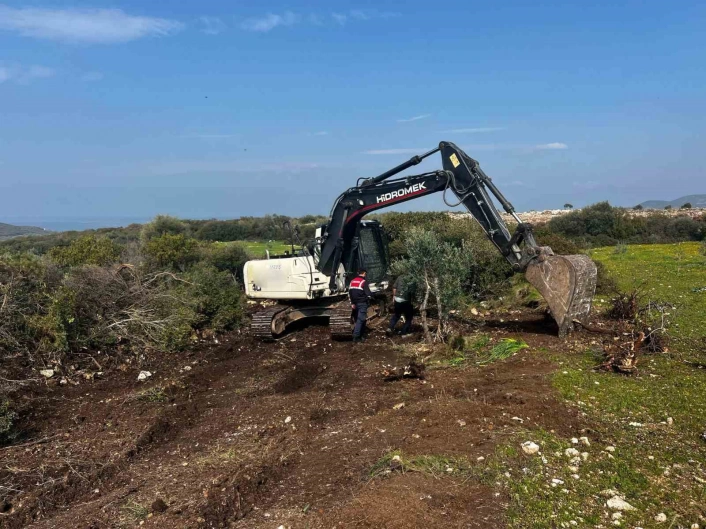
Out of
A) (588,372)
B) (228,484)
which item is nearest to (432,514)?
(228,484)

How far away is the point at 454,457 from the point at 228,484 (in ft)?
7.18

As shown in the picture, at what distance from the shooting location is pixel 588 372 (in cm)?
712

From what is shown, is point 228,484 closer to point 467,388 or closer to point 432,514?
point 432,514

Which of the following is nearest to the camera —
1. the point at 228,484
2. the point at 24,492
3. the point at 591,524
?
the point at 591,524

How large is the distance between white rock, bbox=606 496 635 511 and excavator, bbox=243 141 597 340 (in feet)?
14.7

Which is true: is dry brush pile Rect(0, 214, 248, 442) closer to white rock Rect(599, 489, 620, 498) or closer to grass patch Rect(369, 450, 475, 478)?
grass patch Rect(369, 450, 475, 478)

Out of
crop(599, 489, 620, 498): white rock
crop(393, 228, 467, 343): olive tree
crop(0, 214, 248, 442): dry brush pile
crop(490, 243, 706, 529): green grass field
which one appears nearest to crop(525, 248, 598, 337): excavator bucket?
crop(490, 243, 706, 529): green grass field

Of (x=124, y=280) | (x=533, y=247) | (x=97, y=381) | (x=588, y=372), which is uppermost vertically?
(x=533, y=247)

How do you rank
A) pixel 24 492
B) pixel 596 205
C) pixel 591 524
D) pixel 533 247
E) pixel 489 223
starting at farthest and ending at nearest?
1. pixel 596 205
2. pixel 489 223
3. pixel 533 247
4. pixel 24 492
5. pixel 591 524

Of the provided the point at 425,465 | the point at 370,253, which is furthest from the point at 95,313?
the point at 425,465

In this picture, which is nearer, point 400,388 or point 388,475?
point 388,475

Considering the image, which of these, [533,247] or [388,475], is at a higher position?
[533,247]

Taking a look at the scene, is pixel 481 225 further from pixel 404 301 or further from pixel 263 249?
pixel 263 249

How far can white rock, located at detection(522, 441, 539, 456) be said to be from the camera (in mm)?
4871
